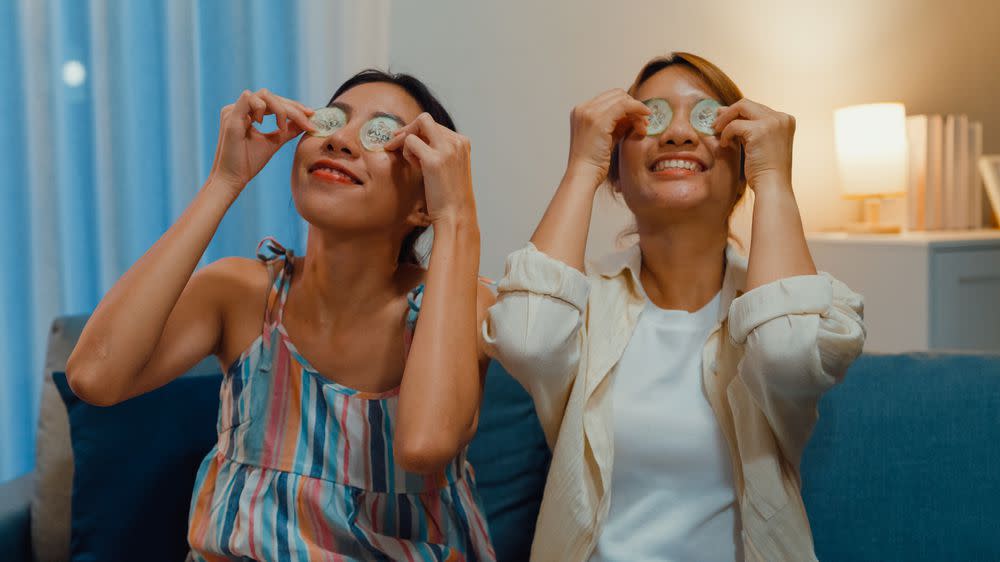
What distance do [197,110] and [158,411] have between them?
0.93 m

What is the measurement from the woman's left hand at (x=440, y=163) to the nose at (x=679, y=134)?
0.32 metres

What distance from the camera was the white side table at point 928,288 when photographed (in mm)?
2758

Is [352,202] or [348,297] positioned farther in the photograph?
[348,297]

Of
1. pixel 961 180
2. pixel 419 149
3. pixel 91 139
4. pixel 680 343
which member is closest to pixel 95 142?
pixel 91 139

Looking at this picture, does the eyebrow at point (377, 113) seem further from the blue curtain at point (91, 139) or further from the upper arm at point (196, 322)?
the blue curtain at point (91, 139)

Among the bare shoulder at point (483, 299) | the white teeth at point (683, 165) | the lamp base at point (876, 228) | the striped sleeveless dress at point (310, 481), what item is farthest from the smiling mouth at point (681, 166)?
the lamp base at point (876, 228)

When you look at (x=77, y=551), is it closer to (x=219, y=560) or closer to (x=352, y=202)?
(x=219, y=560)

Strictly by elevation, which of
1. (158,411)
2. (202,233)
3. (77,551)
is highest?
(202,233)

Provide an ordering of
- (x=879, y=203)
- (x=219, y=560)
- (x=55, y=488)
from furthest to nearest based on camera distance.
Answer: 1. (x=879, y=203)
2. (x=55, y=488)
3. (x=219, y=560)

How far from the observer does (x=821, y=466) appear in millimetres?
1618

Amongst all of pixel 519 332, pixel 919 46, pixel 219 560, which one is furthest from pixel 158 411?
pixel 919 46

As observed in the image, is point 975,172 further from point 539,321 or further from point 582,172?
point 539,321

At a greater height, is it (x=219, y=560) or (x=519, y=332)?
(x=519, y=332)

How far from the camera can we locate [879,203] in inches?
123
